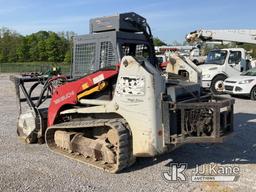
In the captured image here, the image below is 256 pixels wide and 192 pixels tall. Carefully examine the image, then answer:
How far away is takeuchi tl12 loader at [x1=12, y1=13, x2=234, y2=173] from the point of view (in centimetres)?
541

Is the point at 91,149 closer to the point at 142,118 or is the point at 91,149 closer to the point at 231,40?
the point at 142,118

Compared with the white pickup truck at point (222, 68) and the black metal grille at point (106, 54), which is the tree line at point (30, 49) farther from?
the black metal grille at point (106, 54)

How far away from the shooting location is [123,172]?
5793 mm

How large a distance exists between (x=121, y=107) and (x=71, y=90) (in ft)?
3.61

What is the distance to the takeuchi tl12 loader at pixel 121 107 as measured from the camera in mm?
5414

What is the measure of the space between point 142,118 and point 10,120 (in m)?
5.97

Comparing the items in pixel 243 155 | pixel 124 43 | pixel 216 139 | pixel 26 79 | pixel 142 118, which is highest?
pixel 124 43

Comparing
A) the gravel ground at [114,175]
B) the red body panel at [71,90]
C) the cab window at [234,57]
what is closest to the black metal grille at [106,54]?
the red body panel at [71,90]

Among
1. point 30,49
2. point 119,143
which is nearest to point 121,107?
point 119,143

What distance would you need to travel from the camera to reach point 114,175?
18.6 feet

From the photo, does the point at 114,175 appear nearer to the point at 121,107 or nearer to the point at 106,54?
the point at 121,107

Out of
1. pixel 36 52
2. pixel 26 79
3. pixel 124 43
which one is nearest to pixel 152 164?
pixel 124 43

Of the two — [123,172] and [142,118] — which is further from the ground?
[142,118]

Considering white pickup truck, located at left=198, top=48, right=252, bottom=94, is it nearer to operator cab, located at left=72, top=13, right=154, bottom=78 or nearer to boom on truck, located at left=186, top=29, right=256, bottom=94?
boom on truck, located at left=186, top=29, right=256, bottom=94
